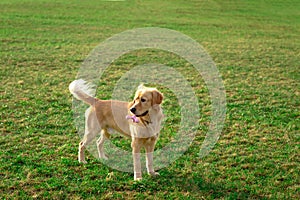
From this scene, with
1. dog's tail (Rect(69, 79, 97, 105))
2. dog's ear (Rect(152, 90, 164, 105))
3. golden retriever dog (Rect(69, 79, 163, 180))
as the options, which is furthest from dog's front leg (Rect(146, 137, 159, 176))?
dog's tail (Rect(69, 79, 97, 105))

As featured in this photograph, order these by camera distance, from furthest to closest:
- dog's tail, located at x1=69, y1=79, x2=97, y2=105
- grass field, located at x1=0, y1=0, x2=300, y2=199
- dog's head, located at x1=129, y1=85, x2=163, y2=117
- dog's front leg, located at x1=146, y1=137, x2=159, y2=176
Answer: dog's tail, located at x1=69, y1=79, x2=97, y2=105, dog's front leg, located at x1=146, y1=137, x2=159, y2=176, grass field, located at x1=0, y1=0, x2=300, y2=199, dog's head, located at x1=129, y1=85, x2=163, y2=117

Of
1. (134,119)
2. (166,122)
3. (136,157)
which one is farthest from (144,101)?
(166,122)

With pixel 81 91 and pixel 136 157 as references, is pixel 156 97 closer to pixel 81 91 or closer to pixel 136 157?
pixel 136 157

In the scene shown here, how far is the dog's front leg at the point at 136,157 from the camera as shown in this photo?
234 inches

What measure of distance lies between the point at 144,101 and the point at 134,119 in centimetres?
33

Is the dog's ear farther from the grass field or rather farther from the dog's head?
the grass field

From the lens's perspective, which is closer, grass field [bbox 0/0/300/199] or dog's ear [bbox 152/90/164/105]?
dog's ear [bbox 152/90/164/105]

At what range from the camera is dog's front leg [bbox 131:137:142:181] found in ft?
19.5

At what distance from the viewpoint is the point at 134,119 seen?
5.76 meters

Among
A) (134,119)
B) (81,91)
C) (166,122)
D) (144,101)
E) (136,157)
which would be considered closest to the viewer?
(144,101)

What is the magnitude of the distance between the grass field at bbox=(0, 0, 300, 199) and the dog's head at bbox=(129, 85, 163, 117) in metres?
1.13

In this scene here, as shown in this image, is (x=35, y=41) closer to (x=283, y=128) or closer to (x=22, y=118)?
(x=22, y=118)

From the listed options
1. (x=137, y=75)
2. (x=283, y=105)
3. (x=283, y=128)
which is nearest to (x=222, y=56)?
(x=137, y=75)

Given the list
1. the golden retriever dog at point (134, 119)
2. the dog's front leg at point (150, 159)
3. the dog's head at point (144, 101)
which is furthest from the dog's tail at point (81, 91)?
the dog's front leg at point (150, 159)
